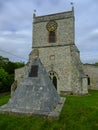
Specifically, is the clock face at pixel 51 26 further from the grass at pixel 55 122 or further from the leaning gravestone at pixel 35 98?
the grass at pixel 55 122

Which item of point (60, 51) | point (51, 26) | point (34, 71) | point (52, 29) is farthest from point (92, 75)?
point (34, 71)

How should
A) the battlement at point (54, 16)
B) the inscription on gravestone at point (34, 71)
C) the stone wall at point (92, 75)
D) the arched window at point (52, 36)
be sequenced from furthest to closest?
the stone wall at point (92, 75) → the arched window at point (52, 36) → the battlement at point (54, 16) → the inscription on gravestone at point (34, 71)

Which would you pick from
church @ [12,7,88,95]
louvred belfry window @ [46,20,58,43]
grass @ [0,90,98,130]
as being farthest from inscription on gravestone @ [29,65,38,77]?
louvred belfry window @ [46,20,58,43]

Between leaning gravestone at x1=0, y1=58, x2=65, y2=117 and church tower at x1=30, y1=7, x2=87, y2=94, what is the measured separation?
11.7 m

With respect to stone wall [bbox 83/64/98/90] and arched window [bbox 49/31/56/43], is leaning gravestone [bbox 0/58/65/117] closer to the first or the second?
arched window [bbox 49/31/56/43]

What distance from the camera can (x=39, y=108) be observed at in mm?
12266

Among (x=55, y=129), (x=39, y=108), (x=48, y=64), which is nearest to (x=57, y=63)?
(x=48, y=64)

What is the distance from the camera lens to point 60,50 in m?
26.7

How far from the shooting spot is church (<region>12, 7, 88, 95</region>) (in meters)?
25.2

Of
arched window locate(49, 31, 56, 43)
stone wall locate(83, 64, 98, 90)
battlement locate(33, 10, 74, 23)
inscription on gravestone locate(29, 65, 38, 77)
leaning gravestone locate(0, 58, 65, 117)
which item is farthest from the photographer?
stone wall locate(83, 64, 98, 90)

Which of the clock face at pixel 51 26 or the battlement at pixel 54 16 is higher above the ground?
the battlement at pixel 54 16

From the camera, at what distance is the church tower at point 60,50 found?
25.3 meters

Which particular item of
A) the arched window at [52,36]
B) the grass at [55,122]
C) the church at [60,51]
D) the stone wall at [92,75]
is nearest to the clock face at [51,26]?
the church at [60,51]

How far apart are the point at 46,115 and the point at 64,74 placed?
14.9 m
